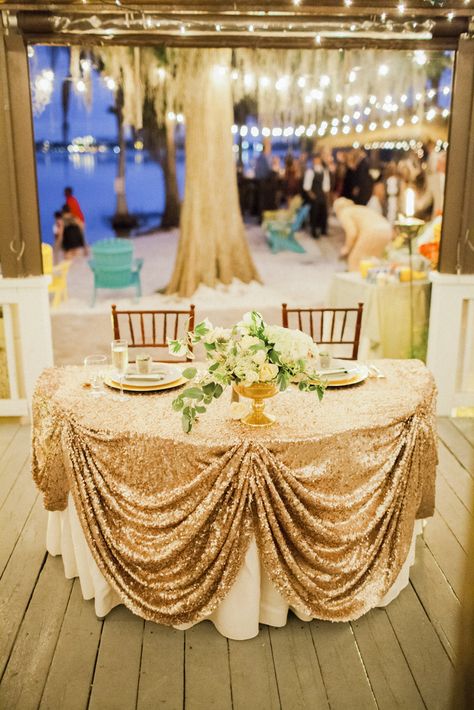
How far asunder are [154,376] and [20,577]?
0.94 meters

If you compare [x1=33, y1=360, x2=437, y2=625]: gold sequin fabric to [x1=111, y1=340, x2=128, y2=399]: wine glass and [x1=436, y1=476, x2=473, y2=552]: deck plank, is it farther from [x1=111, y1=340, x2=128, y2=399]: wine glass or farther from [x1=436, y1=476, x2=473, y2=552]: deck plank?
[x1=436, y1=476, x2=473, y2=552]: deck plank

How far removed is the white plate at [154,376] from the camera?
264 centimetres

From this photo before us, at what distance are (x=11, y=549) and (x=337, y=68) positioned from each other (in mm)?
7243

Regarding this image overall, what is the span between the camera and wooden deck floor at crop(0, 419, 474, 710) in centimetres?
213

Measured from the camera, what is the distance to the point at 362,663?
227 cm

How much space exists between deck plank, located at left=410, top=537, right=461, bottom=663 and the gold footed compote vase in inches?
36.5

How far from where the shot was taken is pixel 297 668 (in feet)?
7.39

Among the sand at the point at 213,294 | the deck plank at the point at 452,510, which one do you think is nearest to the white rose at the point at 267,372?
the deck plank at the point at 452,510

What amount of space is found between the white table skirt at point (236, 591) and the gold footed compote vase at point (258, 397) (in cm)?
39

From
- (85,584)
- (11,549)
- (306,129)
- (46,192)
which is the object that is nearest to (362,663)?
(85,584)

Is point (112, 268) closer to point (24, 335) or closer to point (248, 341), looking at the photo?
point (24, 335)

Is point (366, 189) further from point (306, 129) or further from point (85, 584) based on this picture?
point (85, 584)

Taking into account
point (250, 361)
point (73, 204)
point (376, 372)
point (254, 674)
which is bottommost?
point (254, 674)

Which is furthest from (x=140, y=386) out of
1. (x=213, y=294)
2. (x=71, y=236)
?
(x=71, y=236)
